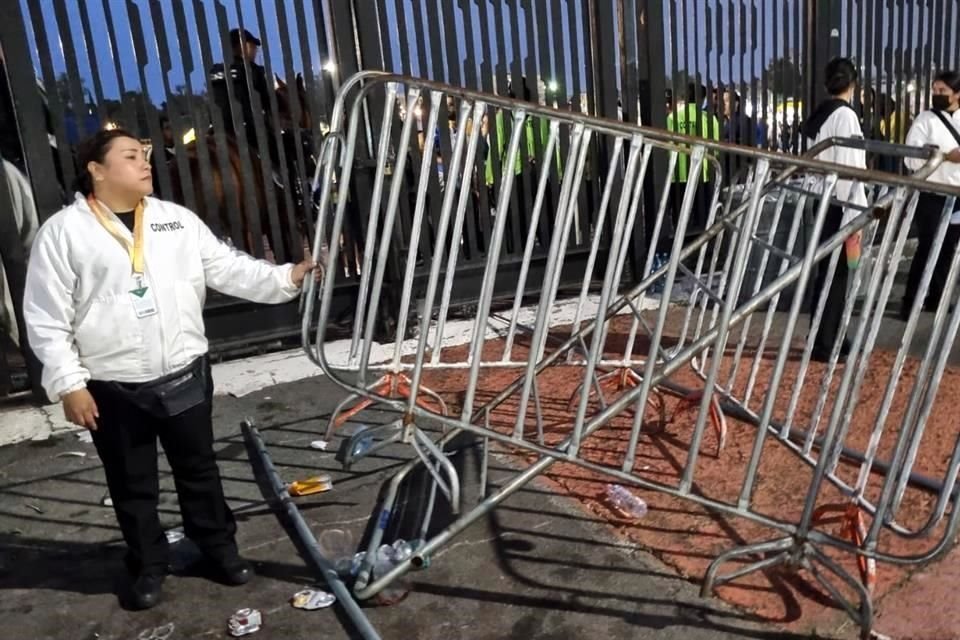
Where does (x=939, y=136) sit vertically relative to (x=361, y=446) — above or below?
above

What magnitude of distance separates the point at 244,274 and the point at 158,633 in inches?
54.7

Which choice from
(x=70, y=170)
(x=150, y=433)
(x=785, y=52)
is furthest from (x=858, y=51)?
(x=150, y=433)

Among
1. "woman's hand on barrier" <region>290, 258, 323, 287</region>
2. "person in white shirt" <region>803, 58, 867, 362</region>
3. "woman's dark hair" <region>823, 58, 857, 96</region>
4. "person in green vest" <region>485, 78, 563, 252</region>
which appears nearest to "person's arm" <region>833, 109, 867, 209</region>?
"person in white shirt" <region>803, 58, 867, 362</region>

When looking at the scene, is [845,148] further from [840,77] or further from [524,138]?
[524,138]

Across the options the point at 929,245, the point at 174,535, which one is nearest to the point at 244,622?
the point at 174,535

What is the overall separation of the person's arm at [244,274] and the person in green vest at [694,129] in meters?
5.00

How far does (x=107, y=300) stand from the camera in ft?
9.57

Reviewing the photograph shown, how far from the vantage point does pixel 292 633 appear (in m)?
3.00

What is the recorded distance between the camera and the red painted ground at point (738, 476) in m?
3.06

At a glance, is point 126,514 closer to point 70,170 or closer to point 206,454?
point 206,454

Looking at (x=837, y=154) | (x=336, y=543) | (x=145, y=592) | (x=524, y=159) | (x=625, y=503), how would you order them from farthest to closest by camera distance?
1. (x=524, y=159)
2. (x=837, y=154)
3. (x=625, y=503)
4. (x=336, y=543)
5. (x=145, y=592)

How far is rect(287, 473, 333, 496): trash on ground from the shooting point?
4062mm

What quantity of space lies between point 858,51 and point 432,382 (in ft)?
20.2

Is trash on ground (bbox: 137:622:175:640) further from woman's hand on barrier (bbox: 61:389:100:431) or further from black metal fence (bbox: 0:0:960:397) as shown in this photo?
black metal fence (bbox: 0:0:960:397)
